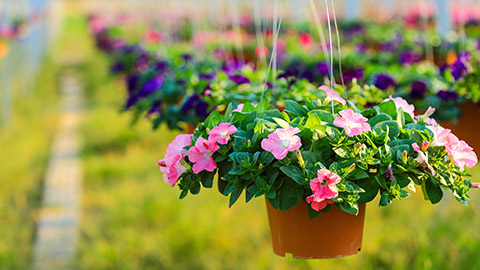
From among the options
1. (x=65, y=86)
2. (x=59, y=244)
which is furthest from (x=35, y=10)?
(x=59, y=244)

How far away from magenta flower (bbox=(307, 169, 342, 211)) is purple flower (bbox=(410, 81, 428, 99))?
0.99m

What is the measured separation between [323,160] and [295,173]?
7cm

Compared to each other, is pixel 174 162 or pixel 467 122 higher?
pixel 174 162

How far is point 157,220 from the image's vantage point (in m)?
3.82

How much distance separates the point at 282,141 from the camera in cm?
117

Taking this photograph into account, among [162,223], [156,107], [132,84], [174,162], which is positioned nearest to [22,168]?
[162,223]

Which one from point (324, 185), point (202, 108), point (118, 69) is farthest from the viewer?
point (118, 69)

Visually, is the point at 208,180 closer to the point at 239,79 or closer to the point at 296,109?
the point at 296,109

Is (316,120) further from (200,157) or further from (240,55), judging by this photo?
(240,55)

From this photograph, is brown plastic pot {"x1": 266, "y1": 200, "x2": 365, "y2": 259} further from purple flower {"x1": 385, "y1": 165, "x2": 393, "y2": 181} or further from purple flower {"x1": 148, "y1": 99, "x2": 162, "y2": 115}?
purple flower {"x1": 148, "y1": 99, "x2": 162, "y2": 115}

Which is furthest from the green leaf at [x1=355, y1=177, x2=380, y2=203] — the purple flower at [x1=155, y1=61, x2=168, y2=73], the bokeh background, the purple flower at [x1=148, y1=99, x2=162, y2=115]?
the purple flower at [x1=155, y1=61, x2=168, y2=73]

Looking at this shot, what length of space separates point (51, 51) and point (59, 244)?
1273 cm

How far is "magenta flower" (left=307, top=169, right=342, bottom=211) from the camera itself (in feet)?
3.69

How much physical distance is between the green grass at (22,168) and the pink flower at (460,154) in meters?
2.72
